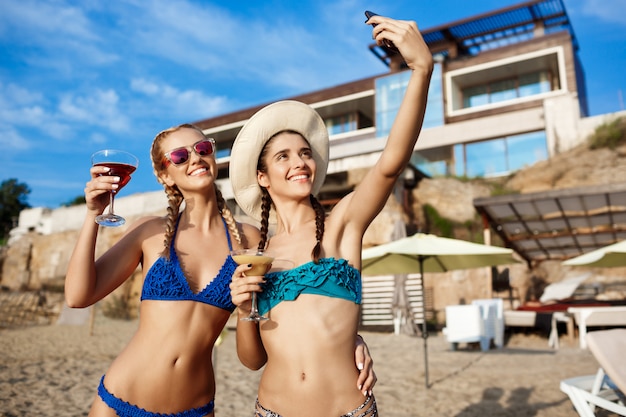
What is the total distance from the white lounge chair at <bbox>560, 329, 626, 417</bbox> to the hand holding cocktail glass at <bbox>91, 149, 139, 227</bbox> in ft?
12.2

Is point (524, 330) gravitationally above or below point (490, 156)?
below

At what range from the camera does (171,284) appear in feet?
6.80

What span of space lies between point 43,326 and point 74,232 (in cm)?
1044

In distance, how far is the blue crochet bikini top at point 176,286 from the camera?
207cm

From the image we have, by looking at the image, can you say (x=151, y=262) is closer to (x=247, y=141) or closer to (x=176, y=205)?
(x=176, y=205)

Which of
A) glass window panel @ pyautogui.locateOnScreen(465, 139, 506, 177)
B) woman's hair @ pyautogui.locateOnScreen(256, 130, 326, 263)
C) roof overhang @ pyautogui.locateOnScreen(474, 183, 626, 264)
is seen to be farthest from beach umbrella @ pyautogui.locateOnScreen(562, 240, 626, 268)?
glass window panel @ pyautogui.locateOnScreen(465, 139, 506, 177)

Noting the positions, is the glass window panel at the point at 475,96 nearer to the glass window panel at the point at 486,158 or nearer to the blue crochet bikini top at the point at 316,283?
the glass window panel at the point at 486,158

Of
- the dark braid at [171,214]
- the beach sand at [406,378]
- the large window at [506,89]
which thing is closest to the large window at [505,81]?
the large window at [506,89]

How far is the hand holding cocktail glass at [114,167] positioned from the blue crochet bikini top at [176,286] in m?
0.27

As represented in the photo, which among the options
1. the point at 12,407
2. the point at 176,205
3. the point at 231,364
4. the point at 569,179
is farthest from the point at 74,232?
the point at 176,205

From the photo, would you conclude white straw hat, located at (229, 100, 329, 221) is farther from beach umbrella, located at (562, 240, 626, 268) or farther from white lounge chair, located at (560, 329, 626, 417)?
beach umbrella, located at (562, 240, 626, 268)

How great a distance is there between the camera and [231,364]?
32.0ft

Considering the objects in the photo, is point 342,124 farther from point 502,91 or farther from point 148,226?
point 148,226

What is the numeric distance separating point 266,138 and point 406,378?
267 inches
